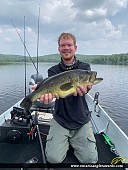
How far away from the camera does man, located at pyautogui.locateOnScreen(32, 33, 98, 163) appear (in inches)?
134

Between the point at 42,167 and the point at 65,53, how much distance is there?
2.17 meters

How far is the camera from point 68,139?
12.0ft

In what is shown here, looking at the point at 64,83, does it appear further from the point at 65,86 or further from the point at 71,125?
the point at 71,125

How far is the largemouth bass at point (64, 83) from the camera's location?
2.87m

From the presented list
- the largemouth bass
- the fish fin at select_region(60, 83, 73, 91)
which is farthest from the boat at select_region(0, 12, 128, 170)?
the fish fin at select_region(60, 83, 73, 91)

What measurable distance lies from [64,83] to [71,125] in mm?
1088

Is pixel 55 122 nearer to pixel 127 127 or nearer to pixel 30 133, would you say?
pixel 30 133

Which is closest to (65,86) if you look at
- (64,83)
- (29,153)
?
(64,83)

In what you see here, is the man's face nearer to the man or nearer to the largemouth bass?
the man

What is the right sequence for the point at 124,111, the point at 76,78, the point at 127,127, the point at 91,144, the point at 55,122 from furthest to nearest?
the point at 124,111, the point at 127,127, the point at 55,122, the point at 91,144, the point at 76,78

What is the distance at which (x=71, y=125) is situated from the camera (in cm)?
355

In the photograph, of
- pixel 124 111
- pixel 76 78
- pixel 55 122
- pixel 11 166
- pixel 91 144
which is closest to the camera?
pixel 76 78

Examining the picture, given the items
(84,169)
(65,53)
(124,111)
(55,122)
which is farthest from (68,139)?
(124,111)

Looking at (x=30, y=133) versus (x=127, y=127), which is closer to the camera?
(x=30, y=133)
